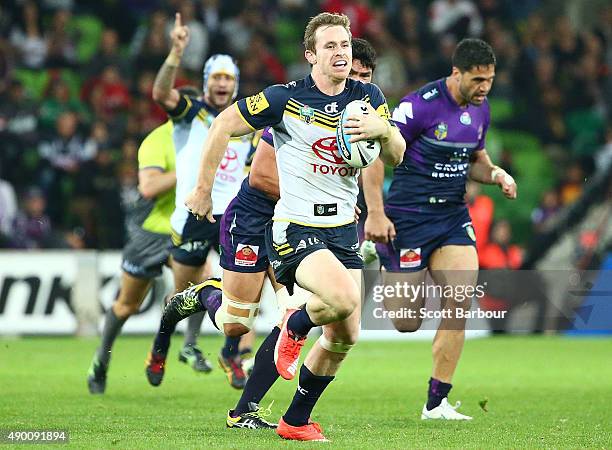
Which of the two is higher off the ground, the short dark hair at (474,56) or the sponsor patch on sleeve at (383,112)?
the short dark hair at (474,56)

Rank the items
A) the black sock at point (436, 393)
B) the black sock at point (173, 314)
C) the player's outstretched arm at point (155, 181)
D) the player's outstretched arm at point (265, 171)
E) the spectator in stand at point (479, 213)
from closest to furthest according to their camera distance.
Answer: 1. the player's outstretched arm at point (265, 171)
2. the black sock at point (173, 314)
3. the black sock at point (436, 393)
4. the player's outstretched arm at point (155, 181)
5. the spectator in stand at point (479, 213)

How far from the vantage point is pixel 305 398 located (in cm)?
764

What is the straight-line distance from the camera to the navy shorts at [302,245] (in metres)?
7.52

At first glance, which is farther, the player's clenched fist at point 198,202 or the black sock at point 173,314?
the black sock at point 173,314

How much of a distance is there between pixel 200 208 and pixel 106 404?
2.79m

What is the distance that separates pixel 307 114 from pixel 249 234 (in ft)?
4.04

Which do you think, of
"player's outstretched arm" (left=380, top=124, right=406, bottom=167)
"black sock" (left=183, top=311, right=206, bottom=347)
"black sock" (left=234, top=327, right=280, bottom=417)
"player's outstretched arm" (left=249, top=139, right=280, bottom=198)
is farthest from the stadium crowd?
"player's outstretched arm" (left=380, top=124, right=406, bottom=167)

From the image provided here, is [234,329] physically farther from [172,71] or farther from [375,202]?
[172,71]

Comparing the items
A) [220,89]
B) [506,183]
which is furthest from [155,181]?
[506,183]

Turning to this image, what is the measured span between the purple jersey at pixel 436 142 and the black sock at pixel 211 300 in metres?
1.84

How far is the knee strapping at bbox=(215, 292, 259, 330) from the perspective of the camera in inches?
333

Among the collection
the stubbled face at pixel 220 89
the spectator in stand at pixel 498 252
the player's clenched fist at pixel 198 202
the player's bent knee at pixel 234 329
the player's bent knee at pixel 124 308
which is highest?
the stubbled face at pixel 220 89

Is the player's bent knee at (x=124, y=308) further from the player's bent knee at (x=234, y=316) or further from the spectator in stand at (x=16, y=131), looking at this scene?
the spectator in stand at (x=16, y=131)

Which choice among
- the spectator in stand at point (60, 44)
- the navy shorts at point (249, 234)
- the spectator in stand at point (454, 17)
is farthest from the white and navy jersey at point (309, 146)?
the spectator in stand at point (454, 17)
